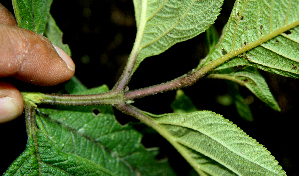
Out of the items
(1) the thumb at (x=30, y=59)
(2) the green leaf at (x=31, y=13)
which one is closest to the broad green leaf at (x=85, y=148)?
(1) the thumb at (x=30, y=59)

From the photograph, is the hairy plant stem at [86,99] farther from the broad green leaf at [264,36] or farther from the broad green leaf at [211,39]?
the broad green leaf at [211,39]

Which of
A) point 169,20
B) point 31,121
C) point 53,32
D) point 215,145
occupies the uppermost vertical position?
point 169,20

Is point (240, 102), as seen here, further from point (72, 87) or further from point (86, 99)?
point (72, 87)

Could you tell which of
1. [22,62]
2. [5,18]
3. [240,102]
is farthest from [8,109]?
[240,102]

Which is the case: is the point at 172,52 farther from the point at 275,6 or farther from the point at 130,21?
the point at 275,6

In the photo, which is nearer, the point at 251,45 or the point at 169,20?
the point at 251,45

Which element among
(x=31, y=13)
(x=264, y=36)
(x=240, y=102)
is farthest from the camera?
(x=240, y=102)
